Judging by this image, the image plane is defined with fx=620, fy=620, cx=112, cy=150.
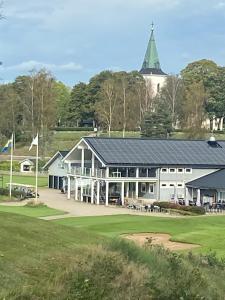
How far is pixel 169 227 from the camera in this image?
34.4 metres

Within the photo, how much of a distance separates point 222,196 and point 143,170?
7.31 meters

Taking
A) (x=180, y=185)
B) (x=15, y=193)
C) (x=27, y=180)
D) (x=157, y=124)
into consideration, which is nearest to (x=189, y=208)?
(x=180, y=185)

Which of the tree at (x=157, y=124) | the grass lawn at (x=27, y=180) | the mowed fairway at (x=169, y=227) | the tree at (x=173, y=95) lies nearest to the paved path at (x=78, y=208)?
the mowed fairway at (x=169, y=227)

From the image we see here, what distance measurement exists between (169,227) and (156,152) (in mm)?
20546

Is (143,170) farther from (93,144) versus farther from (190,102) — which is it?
(190,102)

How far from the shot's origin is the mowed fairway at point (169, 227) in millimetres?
28167

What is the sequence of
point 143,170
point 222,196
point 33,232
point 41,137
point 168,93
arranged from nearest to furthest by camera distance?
point 33,232 < point 222,196 < point 143,170 < point 41,137 < point 168,93

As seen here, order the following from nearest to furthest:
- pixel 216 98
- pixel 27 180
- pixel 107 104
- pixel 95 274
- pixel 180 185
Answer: pixel 95 274
pixel 180 185
pixel 27 180
pixel 107 104
pixel 216 98

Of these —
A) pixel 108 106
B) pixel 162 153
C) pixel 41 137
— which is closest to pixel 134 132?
pixel 108 106

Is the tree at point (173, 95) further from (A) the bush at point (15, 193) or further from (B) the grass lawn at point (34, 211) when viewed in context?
(B) the grass lawn at point (34, 211)

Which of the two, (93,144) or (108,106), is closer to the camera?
(93,144)

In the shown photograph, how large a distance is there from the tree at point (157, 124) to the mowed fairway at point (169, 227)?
158ft

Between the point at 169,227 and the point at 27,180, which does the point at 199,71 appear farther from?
the point at 169,227

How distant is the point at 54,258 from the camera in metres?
10.3
